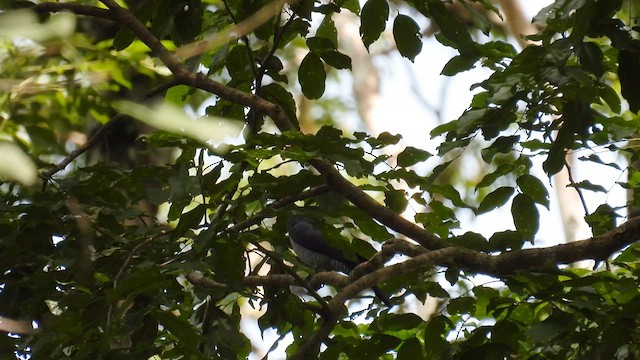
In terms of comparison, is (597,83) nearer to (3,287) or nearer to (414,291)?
(414,291)

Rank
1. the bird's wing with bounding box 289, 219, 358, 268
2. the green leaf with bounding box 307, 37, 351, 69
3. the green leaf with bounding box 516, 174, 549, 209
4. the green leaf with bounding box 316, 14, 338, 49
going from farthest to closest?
the bird's wing with bounding box 289, 219, 358, 268, the green leaf with bounding box 316, 14, 338, 49, the green leaf with bounding box 307, 37, 351, 69, the green leaf with bounding box 516, 174, 549, 209

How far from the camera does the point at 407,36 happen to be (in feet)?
7.97

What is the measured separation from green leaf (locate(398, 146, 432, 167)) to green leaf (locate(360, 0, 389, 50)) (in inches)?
13.7

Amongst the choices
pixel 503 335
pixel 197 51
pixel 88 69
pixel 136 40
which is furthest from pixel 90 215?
pixel 88 69

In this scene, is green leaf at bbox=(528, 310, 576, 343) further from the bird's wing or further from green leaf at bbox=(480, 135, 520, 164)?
the bird's wing

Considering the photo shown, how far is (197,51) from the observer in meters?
2.20

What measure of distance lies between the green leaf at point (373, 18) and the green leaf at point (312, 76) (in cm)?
41

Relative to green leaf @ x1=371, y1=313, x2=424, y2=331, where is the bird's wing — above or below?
above

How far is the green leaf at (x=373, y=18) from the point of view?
2.36 m

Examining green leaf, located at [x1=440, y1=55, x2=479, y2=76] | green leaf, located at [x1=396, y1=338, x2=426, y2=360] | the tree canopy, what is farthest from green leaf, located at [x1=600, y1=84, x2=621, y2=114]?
green leaf, located at [x1=396, y1=338, x2=426, y2=360]

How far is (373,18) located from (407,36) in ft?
0.38

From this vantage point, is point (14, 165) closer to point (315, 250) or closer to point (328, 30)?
point (328, 30)

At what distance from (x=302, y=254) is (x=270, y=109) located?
102 inches

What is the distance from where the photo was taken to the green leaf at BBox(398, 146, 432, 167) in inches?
100
